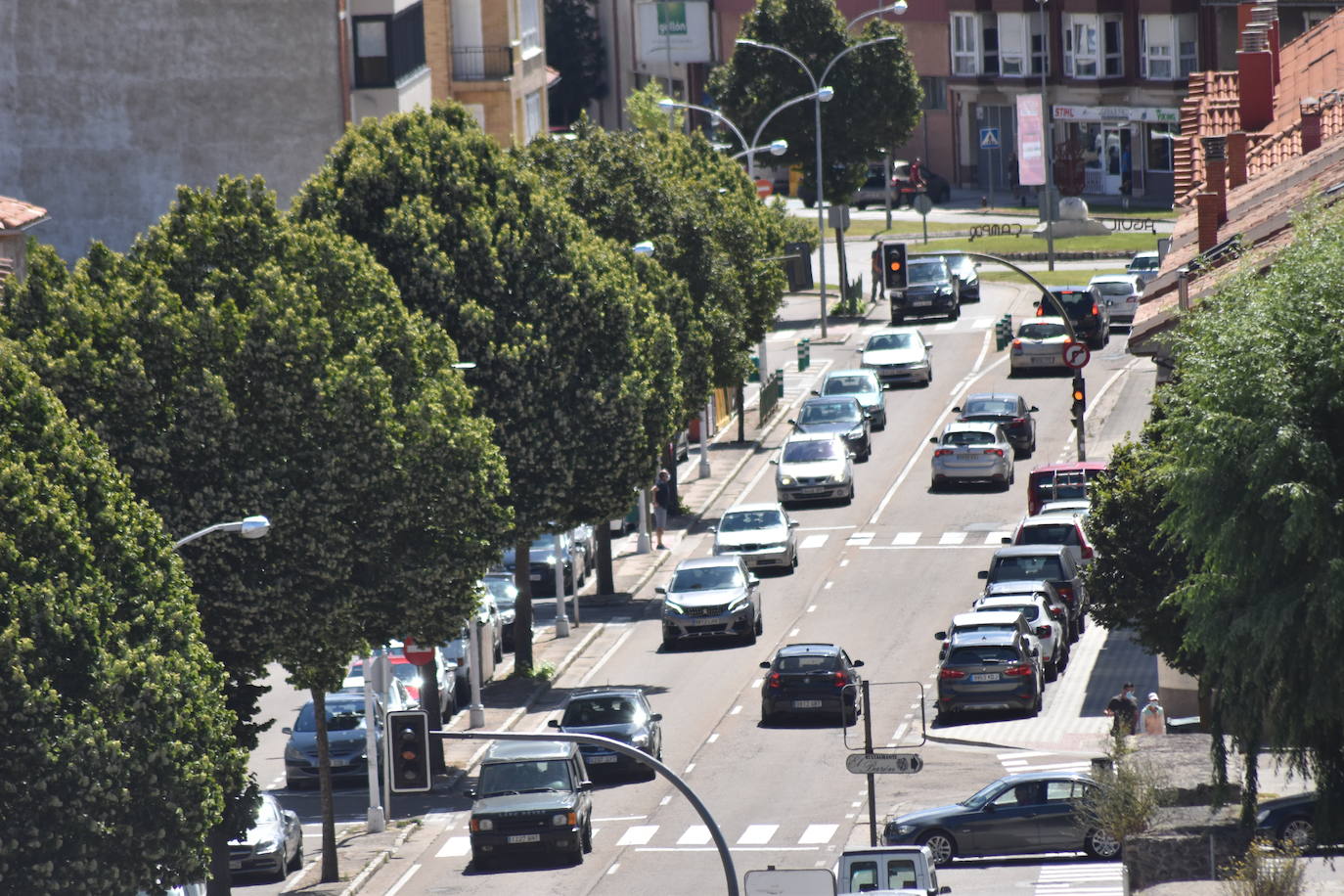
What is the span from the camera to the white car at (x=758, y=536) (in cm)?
5159

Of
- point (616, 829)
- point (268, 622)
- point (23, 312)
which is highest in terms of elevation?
point (23, 312)

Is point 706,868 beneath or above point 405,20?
beneath

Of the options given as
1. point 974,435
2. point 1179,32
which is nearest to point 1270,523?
point 974,435

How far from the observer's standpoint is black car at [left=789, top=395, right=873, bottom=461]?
60281 millimetres

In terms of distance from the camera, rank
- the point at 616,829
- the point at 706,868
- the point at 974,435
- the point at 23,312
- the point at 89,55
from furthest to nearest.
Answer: the point at 974,435 → the point at 89,55 → the point at 616,829 → the point at 706,868 → the point at 23,312

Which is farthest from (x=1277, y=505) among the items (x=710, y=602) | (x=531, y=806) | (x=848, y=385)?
(x=848, y=385)

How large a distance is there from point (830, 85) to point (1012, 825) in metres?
55.6

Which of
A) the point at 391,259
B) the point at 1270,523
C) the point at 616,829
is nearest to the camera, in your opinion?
the point at 1270,523

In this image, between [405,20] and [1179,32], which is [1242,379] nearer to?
[405,20]

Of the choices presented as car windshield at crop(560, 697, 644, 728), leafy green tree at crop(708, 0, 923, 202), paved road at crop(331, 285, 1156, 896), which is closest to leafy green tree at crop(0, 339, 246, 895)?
paved road at crop(331, 285, 1156, 896)

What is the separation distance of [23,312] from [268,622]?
17.4 ft

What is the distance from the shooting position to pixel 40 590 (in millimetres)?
24844

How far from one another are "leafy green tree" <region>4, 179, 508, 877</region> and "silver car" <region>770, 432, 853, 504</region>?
903 inches

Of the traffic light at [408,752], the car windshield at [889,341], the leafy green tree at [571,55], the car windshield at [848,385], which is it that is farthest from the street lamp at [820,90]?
the traffic light at [408,752]
